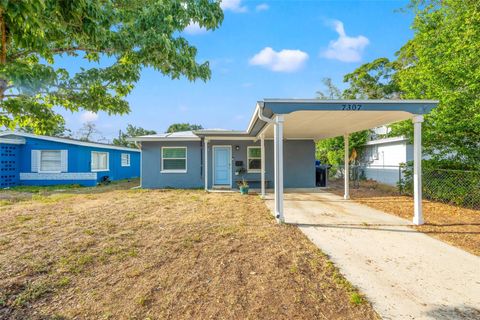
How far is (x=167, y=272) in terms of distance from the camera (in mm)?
3160

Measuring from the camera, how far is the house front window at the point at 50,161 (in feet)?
43.6

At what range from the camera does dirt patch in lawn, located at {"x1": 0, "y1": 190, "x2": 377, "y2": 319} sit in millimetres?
2414

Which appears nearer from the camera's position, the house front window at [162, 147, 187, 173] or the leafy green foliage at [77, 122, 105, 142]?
the house front window at [162, 147, 187, 173]

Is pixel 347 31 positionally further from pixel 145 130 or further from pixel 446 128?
pixel 145 130

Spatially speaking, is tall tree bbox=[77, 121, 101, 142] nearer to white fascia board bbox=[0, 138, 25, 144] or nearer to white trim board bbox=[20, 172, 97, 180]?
white fascia board bbox=[0, 138, 25, 144]

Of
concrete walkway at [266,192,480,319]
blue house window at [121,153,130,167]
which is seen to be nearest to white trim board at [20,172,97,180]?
blue house window at [121,153,130,167]

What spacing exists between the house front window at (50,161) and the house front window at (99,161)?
64.8 inches

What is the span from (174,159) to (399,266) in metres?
10.7

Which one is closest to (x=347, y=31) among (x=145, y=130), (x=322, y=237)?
(x=322, y=237)

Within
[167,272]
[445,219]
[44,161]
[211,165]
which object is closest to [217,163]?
[211,165]

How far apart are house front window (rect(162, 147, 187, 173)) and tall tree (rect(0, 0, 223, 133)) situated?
8.20m

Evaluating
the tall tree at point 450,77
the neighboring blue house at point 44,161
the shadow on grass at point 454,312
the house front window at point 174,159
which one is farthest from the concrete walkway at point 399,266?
the neighboring blue house at point 44,161

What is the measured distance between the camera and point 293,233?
4871 millimetres

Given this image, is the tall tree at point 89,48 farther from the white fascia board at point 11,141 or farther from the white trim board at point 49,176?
the white fascia board at point 11,141
